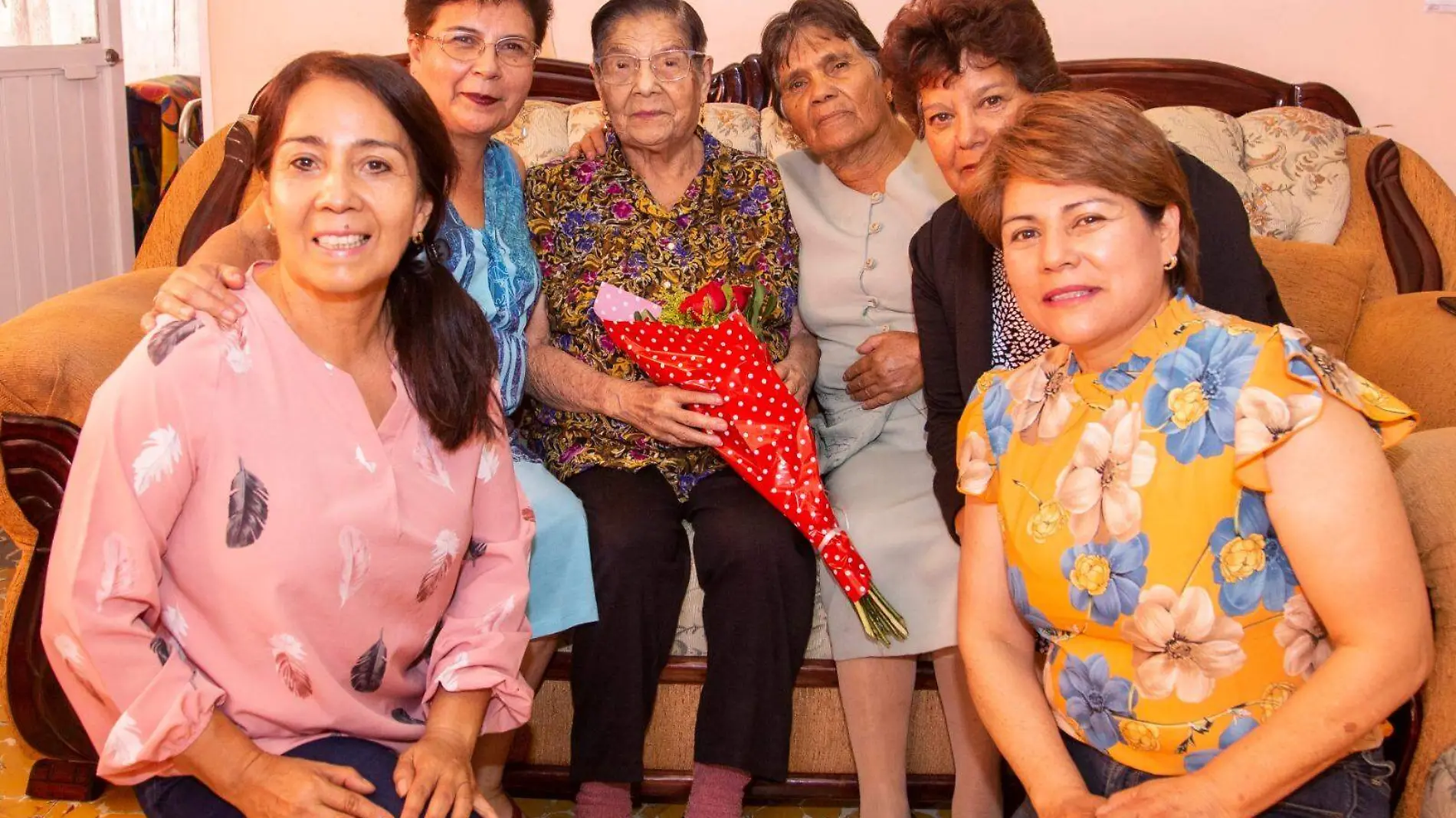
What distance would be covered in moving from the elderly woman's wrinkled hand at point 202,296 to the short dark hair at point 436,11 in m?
0.81

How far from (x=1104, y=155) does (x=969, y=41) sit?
608mm

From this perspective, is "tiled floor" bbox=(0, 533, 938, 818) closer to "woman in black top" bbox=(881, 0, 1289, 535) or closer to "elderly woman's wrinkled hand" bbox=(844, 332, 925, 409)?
"woman in black top" bbox=(881, 0, 1289, 535)

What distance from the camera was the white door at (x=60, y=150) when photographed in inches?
177

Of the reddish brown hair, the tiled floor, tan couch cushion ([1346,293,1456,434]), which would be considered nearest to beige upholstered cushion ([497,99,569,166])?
the tiled floor

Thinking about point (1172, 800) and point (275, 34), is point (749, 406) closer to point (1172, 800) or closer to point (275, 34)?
point (1172, 800)

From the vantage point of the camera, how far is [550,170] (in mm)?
2398

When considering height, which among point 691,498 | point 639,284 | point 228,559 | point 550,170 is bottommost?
point 691,498

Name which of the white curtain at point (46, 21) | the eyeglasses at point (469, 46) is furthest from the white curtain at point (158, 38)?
the eyeglasses at point (469, 46)

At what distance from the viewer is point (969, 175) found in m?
2.05

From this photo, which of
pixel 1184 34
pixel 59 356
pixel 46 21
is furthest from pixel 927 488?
pixel 46 21

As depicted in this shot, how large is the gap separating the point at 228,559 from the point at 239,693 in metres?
0.17

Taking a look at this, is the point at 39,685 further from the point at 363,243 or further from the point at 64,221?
the point at 64,221

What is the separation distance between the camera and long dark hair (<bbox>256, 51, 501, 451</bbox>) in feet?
5.17

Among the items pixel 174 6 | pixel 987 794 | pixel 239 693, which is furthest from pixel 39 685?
pixel 174 6
